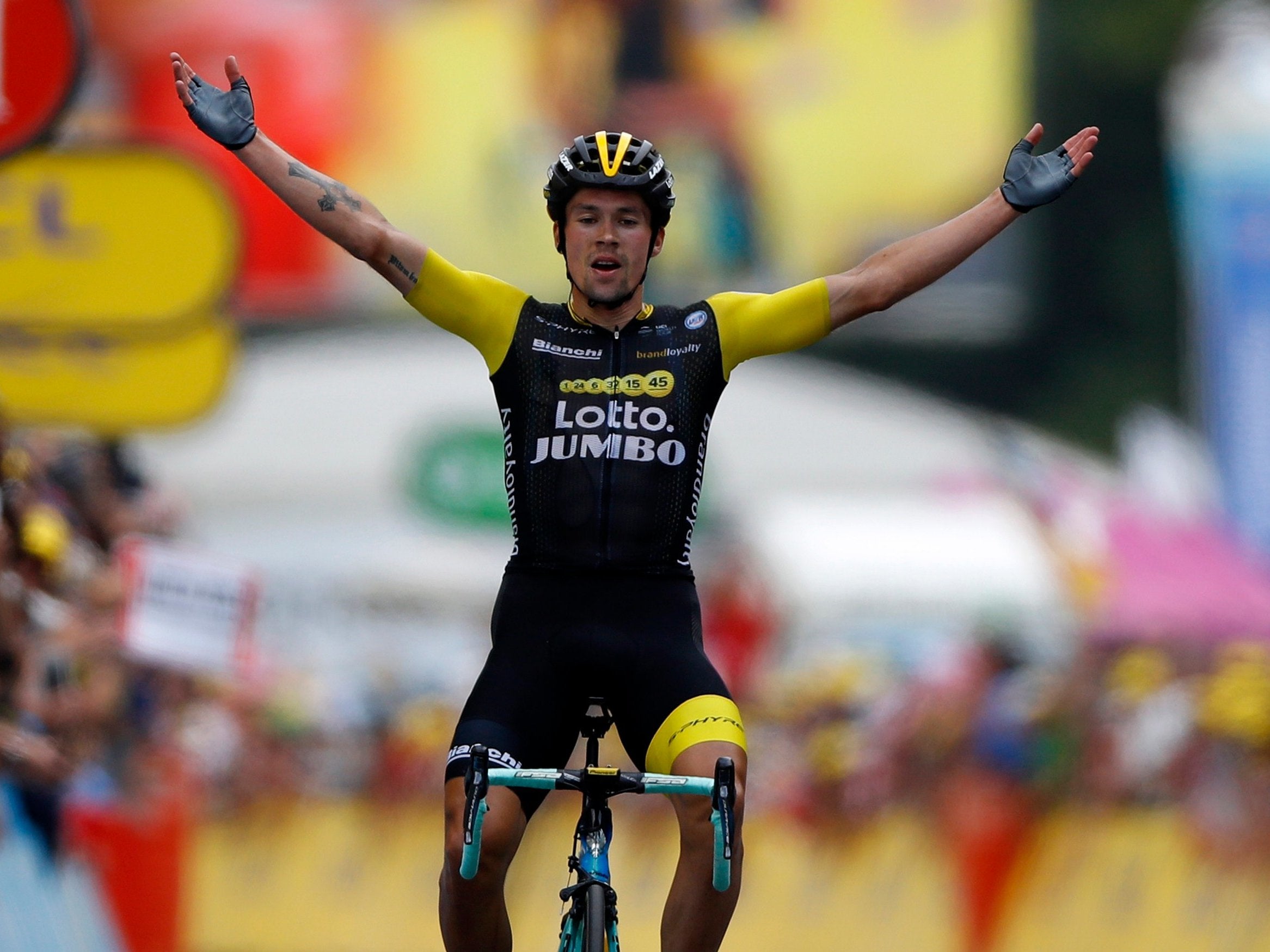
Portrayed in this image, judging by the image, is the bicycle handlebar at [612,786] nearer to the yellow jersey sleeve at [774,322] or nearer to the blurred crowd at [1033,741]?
the yellow jersey sleeve at [774,322]

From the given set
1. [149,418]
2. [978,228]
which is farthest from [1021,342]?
[978,228]

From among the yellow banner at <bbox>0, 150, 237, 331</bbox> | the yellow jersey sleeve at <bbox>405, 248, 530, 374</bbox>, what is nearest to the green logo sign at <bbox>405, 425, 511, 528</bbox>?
the yellow banner at <bbox>0, 150, 237, 331</bbox>

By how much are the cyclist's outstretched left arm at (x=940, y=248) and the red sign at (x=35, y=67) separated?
3912 millimetres

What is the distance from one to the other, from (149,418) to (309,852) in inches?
168

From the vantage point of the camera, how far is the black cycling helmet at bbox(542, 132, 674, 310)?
18.6ft

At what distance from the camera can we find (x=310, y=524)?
45.8ft

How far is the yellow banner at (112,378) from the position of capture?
9.35m

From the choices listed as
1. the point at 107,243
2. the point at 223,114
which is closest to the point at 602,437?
the point at 223,114

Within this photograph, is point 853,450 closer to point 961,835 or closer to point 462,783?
point 961,835

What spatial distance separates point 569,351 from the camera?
577cm

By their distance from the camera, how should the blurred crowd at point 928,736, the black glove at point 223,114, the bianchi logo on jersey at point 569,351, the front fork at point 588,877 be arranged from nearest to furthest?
the front fork at point 588,877 → the black glove at point 223,114 → the bianchi logo on jersey at point 569,351 → the blurred crowd at point 928,736

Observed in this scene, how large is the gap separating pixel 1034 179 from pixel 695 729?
190 centimetres

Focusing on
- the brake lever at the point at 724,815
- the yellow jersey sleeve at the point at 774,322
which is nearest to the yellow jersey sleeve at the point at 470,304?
the yellow jersey sleeve at the point at 774,322

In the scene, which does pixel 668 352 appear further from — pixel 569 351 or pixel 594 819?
pixel 594 819
